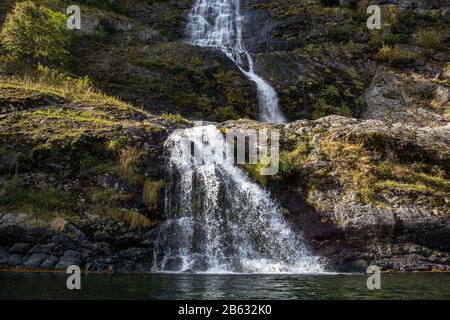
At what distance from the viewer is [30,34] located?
28.8 m

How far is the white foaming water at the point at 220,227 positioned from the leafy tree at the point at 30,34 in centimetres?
1369

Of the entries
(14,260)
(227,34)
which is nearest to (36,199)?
(14,260)

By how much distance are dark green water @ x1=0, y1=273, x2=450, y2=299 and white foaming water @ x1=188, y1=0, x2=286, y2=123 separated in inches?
728

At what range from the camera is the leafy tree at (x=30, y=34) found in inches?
1125

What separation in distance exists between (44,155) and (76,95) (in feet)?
19.5

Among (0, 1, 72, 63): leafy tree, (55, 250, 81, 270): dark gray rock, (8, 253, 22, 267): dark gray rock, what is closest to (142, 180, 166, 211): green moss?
(55, 250, 81, 270): dark gray rock

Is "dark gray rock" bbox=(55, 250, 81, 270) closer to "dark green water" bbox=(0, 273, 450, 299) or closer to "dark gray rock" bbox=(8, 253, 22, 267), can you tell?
"dark green water" bbox=(0, 273, 450, 299)

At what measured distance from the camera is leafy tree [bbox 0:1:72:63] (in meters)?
28.6

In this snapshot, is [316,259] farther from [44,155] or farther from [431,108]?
[431,108]

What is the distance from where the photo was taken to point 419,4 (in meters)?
44.3

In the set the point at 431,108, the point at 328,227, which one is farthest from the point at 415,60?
the point at 328,227

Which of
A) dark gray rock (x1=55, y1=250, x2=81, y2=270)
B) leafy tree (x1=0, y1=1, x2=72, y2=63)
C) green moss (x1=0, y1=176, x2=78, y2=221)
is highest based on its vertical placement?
leafy tree (x1=0, y1=1, x2=72, y2=63)

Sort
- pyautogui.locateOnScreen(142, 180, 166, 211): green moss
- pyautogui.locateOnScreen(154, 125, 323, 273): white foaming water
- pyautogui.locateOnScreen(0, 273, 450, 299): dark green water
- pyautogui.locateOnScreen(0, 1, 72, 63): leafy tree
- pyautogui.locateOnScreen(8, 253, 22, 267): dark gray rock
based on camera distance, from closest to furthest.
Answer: pyautogui.locateOnScreen(0, 273, 450, 299): dark green water, pyautogui.locateOnScreen(8, 253, 22, 267): dark gray rock, pyautogui.locateOnScreen(154, 125, 323, 273): white foaming water, pyautogui.locateOnScreen(142, 180, 166, 211): green moss, pyautogui.locateOnScreen(0, 1, 72, 63): leafy tree

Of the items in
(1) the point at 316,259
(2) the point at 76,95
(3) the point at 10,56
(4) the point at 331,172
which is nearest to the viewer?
(1) the point at 316,259
